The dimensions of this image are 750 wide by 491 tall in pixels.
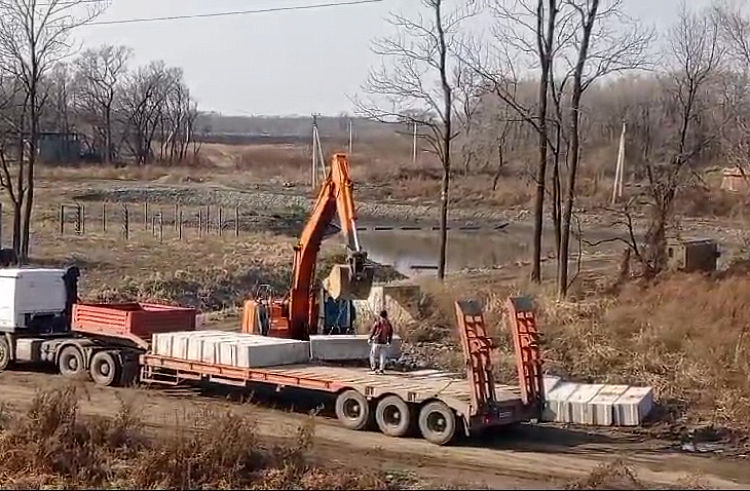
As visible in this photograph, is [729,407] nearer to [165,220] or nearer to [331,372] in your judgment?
[331,372]

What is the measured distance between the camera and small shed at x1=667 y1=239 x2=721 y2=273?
129 ft

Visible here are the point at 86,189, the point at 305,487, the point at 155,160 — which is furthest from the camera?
the point at 155,160

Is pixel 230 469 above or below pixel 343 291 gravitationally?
below

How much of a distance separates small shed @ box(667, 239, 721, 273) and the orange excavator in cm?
1665

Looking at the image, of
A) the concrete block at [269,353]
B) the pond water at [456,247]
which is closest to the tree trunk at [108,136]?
the pond water at [456,247]

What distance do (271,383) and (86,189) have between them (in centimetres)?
6426

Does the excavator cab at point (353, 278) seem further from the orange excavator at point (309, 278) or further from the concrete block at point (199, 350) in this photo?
the concrete block at point (199, 350)

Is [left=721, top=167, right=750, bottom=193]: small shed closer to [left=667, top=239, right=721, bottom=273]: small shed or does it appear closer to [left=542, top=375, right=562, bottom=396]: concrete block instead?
[left=667, top=239, right=721, bottom=273]: small shed

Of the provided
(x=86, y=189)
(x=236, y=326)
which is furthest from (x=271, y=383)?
(x=86, y=189)

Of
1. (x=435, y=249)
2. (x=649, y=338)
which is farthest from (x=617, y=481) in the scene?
(x=435, y=249)

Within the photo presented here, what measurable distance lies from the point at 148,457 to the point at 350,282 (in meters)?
7.64

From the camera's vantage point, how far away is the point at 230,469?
16.3m

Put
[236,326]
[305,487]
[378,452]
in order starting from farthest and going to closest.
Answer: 1. [236,326]
2. [378,452]
3. [305,487]

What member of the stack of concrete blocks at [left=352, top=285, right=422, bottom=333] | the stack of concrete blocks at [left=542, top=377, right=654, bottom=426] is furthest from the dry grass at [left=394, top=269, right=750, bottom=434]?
the stack of concrete blocks at [left=542, top=377, right=654, bottom=426]
